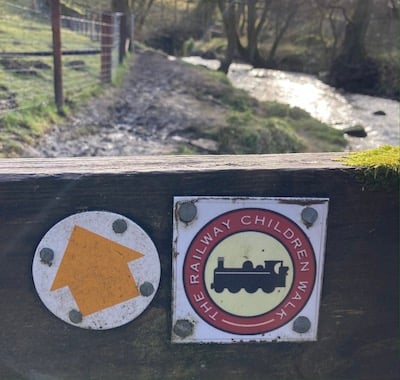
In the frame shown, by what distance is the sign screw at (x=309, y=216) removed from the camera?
1.25 m

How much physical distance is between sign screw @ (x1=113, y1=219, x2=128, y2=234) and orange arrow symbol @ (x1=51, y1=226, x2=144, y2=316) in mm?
31

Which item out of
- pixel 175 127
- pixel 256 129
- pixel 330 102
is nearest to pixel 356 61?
pixel 330 102

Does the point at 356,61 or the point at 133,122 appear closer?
the point at 133,122

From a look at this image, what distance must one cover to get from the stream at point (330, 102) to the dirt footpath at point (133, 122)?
268 cm

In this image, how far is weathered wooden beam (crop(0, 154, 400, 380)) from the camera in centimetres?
123

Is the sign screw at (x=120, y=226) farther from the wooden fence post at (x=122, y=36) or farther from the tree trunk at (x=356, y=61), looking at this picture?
the tree trunk at (x=356, y=61)

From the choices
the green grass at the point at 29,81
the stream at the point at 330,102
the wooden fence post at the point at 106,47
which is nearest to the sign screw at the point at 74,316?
the green grass at the point at 29,81

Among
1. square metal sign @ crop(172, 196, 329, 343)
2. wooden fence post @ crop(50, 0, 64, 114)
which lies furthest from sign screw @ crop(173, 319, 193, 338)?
wooden fence post @ crop(50, 0, 64, 114)

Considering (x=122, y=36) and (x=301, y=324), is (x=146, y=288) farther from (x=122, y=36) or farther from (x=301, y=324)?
(x=122, y=36)

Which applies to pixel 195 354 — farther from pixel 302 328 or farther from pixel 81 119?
pixel 81 119

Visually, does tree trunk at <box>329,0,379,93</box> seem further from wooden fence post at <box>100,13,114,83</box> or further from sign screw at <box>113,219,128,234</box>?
sign screw at <box>113,219,128,234</box>

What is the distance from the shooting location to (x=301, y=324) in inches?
52.2

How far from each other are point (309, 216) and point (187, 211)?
0.27 metres

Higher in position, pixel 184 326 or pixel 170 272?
pixel 170 272
